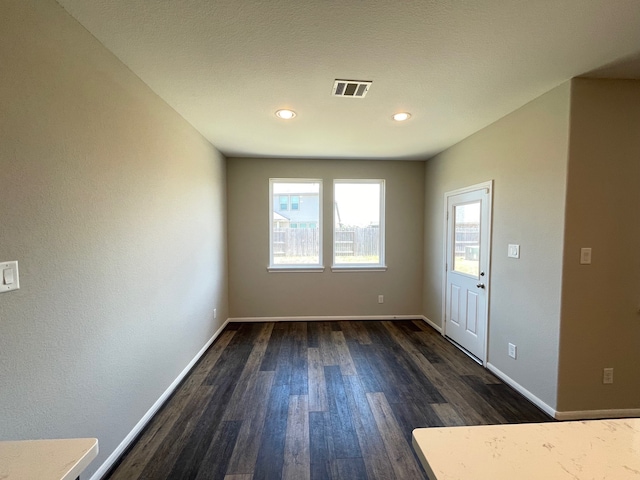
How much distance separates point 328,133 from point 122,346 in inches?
102

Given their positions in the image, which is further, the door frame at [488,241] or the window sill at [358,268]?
the window sill at [358,268]

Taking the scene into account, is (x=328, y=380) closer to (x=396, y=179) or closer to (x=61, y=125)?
(x=61, y=125)

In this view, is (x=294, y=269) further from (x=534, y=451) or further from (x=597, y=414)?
(x=534, y=451)

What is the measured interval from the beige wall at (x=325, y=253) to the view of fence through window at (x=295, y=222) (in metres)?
0.14

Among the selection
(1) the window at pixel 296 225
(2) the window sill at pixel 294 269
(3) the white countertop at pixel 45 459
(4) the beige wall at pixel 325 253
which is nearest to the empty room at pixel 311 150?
(3) the white countertop at pixel 45 459

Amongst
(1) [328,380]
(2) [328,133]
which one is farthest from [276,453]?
(2) [328,133]

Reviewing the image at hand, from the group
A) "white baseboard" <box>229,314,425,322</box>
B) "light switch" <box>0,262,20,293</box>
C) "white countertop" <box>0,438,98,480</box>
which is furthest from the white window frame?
"white countertop" <box>0,438,98,480</box>

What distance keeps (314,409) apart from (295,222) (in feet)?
8.66

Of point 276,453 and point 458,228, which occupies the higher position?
point 458,228

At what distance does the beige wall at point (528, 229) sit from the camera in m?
2.04

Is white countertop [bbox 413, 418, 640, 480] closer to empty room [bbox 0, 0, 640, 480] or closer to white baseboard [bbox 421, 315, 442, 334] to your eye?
empty room [bbox 0, 0, 640, 480]

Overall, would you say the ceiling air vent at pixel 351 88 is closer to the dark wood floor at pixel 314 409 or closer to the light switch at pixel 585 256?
the light switch at pixel 585 256

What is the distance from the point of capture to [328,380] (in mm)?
2582

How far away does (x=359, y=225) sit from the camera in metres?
4.30
